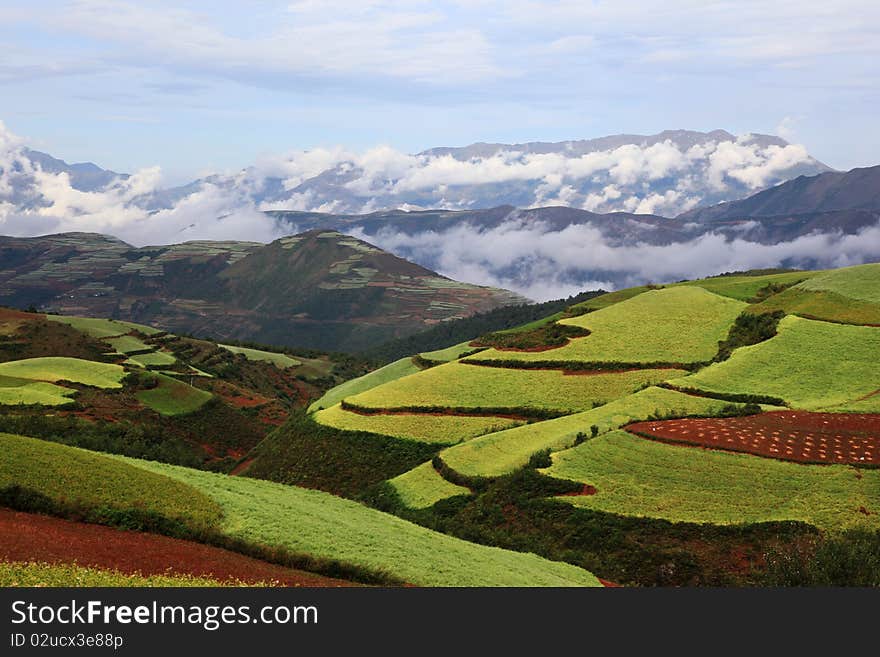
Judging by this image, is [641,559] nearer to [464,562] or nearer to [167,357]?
[464,562]

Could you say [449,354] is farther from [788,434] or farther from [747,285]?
[788,434]

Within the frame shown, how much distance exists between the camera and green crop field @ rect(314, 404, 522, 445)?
70500 mm

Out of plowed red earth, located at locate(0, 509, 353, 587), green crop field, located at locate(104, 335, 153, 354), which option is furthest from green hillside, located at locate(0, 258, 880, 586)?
green crop field, located at locate(104, 335, 153, 354)

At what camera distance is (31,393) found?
101 m

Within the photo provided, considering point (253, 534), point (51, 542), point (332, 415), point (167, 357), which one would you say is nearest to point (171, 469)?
point (253, 534)

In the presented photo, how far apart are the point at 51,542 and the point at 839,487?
3826 cm

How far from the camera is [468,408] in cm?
7500

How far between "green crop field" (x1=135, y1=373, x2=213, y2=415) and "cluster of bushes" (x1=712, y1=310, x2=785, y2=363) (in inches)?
2889

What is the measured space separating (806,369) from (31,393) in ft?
278

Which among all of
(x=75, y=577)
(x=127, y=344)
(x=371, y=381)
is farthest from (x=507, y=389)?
(x=127, y=344)

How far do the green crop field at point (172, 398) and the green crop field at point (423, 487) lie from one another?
6362 centimetres

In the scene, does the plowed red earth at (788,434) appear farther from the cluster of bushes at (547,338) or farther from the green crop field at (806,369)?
the cluster of bushes at (547,338)

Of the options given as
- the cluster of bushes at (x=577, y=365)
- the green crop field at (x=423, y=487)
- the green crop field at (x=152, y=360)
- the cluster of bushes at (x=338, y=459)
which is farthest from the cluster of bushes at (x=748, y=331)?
the green crop field at (x=152, y=360)

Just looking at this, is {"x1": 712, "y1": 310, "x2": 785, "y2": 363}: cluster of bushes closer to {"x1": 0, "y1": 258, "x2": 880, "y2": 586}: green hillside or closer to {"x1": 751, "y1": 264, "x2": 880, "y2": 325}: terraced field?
{"x1": 0, "y1": 258, "x2": 880, "y2": 586}: green hillside
